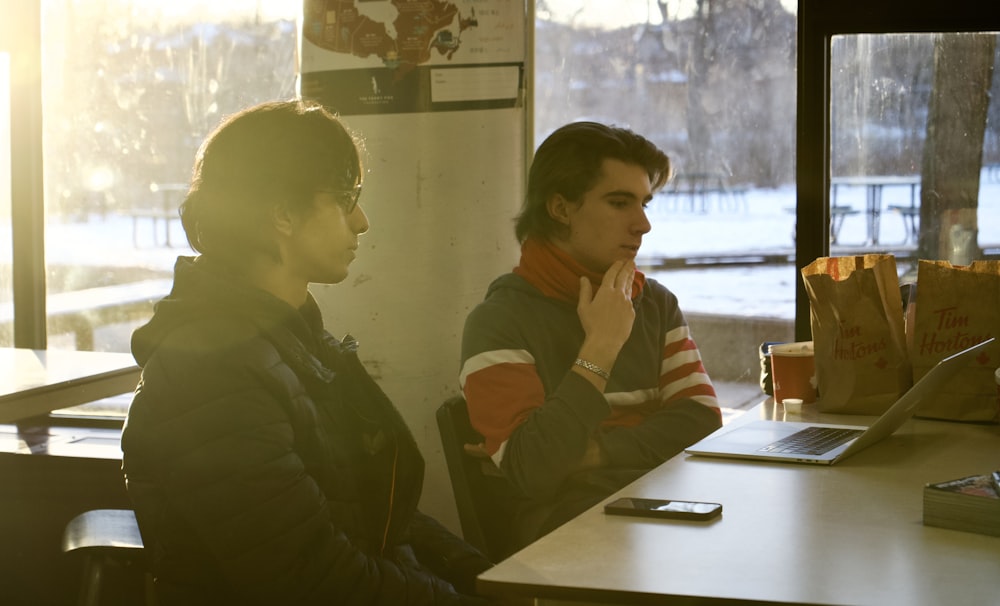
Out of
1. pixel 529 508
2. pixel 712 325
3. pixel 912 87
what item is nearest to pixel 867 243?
pixel 912 87

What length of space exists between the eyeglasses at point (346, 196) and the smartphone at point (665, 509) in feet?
2.21

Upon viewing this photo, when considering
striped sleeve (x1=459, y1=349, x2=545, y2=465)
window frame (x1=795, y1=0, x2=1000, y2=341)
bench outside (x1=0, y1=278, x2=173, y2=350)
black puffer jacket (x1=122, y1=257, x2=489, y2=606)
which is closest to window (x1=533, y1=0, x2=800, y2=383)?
window frame (x1=795, y1=0, x2=1000, y2=341)

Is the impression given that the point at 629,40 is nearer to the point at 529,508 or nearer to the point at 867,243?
the point at 867,243

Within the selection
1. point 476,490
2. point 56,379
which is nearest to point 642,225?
point 476,490

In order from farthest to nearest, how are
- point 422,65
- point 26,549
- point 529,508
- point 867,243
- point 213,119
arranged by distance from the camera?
point 213,119 < point 26,549 < point 867,243 < point 422,65 < point 529,508

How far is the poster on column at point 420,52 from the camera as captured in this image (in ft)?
8.99

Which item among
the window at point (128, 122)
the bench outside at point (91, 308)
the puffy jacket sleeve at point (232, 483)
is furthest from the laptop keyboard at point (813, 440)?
the bench outside at point (91, 308)

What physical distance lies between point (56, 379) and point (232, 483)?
1376 mm

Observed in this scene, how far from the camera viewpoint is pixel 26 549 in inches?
127

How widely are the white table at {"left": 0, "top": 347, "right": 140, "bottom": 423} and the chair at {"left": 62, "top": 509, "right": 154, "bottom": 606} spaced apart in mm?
792

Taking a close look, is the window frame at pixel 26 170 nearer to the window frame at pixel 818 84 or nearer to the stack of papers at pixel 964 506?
the window frame at pixel 818 84

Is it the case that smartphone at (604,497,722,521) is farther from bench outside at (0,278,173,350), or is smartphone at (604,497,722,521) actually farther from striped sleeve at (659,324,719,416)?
bench outside at (0,278,173,350)

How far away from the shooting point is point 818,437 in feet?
6.49

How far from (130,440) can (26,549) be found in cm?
196
